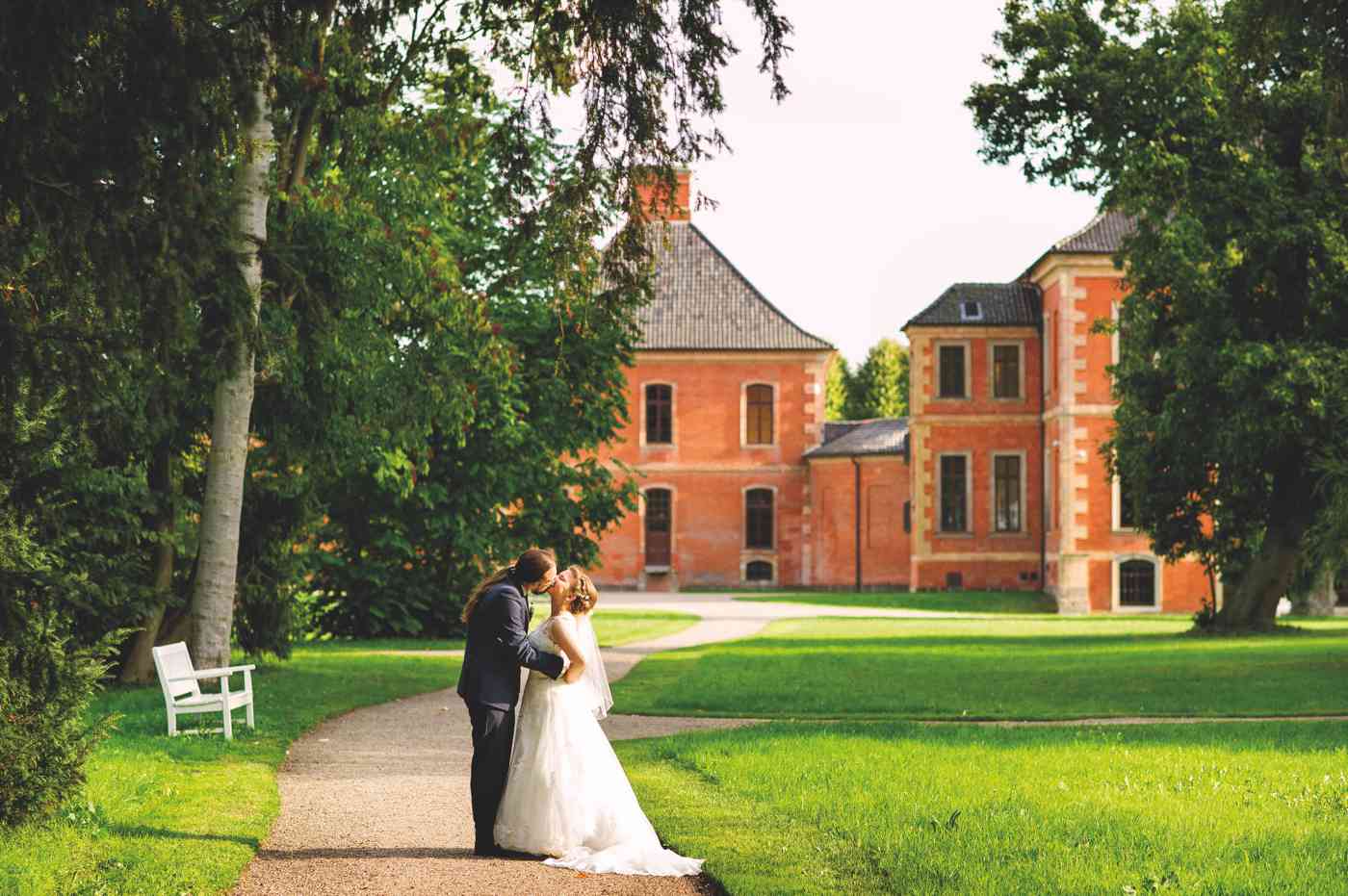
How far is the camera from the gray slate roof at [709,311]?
2061 inches

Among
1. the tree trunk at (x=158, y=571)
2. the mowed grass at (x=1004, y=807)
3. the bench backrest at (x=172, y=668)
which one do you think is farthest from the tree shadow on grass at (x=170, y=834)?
the tree trunk at (x=158, y=571)

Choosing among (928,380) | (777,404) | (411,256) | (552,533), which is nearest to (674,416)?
(777,404)

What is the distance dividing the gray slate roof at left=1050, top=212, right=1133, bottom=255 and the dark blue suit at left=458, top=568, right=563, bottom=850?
1388 inches

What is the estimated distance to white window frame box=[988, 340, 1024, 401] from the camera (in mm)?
46156

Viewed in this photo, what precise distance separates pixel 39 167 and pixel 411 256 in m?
10.6

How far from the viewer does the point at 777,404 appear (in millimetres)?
52750

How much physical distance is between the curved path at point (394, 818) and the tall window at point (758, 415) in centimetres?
3668

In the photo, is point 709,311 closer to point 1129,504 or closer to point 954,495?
point 954,495

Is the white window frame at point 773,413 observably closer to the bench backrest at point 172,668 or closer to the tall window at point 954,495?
the tall window at point 954,495

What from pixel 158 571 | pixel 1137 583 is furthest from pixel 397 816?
pixel 1137 583

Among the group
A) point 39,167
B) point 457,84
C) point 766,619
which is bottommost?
point 766,619

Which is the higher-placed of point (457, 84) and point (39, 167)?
point (457, 84)

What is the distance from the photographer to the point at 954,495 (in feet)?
153

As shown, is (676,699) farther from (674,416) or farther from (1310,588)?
(674,416)
